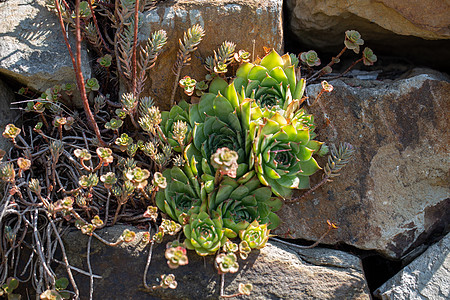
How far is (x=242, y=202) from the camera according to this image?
223 cm

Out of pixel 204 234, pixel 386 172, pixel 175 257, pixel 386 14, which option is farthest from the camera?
pixel 386 14

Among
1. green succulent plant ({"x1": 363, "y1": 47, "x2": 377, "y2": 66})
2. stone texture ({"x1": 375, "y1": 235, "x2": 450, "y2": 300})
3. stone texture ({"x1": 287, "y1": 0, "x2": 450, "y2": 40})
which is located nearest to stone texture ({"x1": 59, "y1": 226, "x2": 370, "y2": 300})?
stone texture ({"x1": 375, "y1": 235, "x2": 450, "y2": 300})

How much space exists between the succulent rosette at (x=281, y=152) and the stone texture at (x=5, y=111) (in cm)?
143

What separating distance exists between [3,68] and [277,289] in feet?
6.33

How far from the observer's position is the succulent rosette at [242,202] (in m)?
2.15

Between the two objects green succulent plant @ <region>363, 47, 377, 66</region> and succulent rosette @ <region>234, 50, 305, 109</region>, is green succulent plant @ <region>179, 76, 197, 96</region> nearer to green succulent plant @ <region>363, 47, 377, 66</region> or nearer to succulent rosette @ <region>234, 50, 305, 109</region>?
succulent rosette @ <region>234, 50, 305, 109</region>

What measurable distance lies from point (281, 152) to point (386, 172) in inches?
26.4

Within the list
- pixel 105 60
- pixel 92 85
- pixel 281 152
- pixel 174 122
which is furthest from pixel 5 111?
pixel 281 152

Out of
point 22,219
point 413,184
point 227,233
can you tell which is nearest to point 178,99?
point 227,233

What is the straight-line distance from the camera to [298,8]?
2.88 meters

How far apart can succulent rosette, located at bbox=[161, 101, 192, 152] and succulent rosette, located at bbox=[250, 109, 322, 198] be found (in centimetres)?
37

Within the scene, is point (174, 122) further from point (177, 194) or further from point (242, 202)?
point (242, 202)

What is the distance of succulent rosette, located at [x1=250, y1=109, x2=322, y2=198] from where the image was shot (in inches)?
84.7

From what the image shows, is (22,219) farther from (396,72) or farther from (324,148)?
(396,72)
